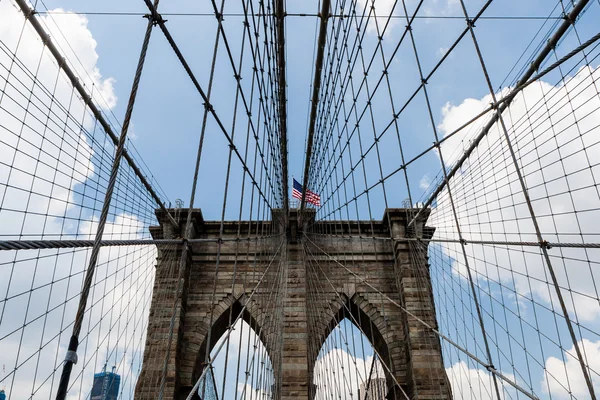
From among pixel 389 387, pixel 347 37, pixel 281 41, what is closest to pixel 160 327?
pixel 389 387

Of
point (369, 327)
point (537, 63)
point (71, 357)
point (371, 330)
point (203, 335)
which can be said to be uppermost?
point (537, 63)

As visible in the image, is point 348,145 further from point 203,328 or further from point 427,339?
point 203,328

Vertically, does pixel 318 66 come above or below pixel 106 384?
above

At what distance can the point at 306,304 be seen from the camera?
1123cm

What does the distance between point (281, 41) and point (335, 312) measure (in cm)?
758

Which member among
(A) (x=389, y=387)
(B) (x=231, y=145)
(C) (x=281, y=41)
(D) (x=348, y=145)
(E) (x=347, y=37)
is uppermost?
(E) (x=347, y=37)

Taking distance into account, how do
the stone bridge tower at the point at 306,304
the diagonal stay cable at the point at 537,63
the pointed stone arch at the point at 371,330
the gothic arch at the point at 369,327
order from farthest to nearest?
the gothic arch at the point at 369,327 < the pointed stone arch at the point at 371,330 < the stone bridge tower at the point at 306,304 < the diagonal stay cable at the point at 537,63

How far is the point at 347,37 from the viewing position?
9.68 metres

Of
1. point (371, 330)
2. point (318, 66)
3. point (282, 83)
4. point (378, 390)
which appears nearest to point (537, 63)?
point (318, 66)

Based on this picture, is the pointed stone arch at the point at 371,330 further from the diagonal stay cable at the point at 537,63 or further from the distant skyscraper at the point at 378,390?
the diagonal stay cable at the point at 537,63

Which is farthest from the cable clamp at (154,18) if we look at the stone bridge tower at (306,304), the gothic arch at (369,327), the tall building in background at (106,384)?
the gothic arch at (369,327)

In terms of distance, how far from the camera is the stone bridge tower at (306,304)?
391 inches

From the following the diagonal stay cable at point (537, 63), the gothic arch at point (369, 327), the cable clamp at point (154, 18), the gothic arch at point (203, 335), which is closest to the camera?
the cable clamp at point (154, 18)

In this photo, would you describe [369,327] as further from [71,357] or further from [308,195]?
[71,357]
